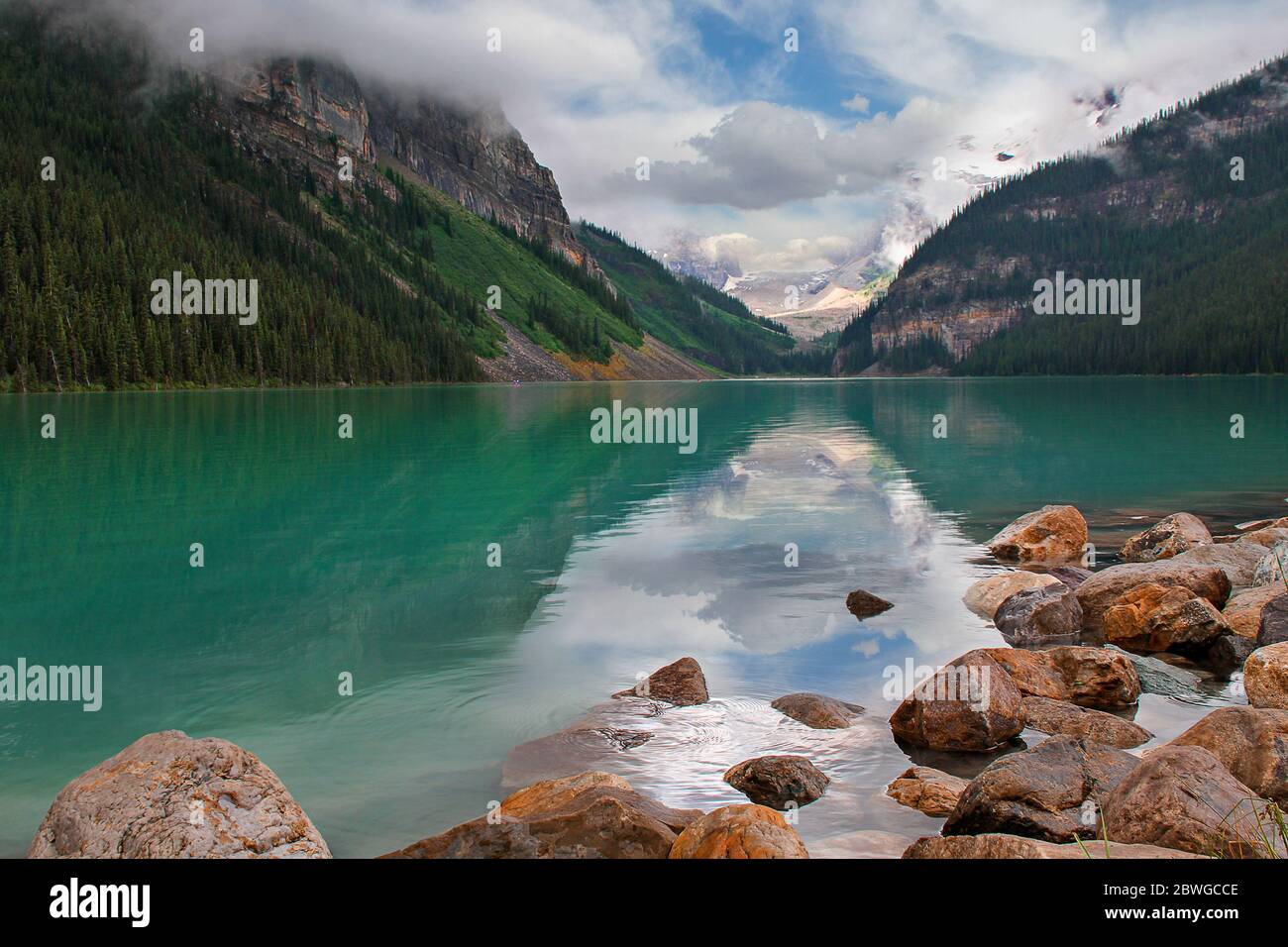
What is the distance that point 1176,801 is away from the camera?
7.82 m

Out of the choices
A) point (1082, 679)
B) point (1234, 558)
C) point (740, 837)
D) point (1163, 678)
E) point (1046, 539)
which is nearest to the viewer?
point (740, 837)

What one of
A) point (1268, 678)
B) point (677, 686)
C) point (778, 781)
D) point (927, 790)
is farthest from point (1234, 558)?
point (778, 781)

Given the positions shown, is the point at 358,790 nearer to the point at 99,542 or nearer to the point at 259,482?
the point at 99,542

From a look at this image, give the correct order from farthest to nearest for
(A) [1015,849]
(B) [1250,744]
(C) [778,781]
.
A: (C) [778,781], (B) [1250,744], (A) [1015,849]

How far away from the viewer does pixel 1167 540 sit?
2309cm

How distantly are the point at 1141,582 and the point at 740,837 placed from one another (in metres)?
13.7

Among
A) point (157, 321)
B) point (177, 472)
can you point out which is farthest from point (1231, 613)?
point (157, 321)

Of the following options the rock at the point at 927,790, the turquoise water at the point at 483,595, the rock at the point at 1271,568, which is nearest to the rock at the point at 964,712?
the turquoise water at the point at 483,595

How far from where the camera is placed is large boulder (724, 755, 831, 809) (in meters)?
Result: 10.1

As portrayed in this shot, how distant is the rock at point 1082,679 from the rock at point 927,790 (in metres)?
3.54

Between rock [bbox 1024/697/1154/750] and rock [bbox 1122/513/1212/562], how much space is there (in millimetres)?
12114

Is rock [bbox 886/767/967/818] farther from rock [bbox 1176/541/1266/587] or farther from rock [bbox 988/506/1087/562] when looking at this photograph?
rock [bbox 988/506/1087/562]

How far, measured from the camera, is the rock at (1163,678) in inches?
555

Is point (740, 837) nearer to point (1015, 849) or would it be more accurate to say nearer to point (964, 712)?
point (1015, 849)
